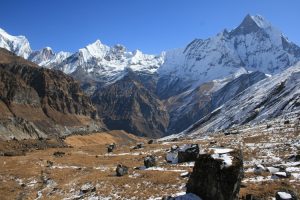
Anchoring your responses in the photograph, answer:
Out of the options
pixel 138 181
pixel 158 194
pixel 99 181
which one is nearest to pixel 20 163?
pixel 99 181

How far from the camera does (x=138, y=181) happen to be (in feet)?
153

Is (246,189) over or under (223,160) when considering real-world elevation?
under

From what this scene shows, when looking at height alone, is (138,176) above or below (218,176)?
below

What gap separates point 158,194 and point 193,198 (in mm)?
8306

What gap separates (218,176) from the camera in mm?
32500

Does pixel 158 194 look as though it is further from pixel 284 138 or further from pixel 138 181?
pixel 284 138

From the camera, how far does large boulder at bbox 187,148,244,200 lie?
3225cm

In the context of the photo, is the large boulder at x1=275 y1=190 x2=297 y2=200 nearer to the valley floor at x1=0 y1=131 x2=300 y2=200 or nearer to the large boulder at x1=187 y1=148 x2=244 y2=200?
the valley floor at x1=0 y1=131 x2=300 y2=200

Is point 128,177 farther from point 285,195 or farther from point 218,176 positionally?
point 285,195

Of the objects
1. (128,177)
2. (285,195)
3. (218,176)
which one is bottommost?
(285,195)

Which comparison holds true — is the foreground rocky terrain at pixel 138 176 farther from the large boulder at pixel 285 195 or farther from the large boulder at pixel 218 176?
the large boulder at pixel 218 176

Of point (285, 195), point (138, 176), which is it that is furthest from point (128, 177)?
point (285, 195)

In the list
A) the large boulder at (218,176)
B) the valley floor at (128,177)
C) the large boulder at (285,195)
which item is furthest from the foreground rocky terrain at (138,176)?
the large boulder at (218,176)

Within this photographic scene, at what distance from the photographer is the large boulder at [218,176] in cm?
3225
